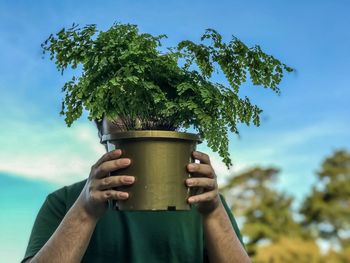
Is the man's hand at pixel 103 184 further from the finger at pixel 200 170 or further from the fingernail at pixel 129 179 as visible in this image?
the finger at pixel 200 170

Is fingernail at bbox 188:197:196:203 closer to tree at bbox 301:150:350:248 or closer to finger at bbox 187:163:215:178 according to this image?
finger at bbox 187:163:215:178

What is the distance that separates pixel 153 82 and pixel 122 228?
657 millimetres

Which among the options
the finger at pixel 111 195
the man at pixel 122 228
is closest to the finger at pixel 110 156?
the man at pixel 122 228

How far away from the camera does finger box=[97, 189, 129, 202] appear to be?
1913mm

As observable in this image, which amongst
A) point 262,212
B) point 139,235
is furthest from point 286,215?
point 139,235

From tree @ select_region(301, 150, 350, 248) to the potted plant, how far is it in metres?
15.7

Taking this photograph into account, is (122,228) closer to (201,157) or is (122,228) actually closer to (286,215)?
(201,157)

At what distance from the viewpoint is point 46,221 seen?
2354 millimetres

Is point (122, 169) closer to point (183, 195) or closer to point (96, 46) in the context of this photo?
point (183, 195)

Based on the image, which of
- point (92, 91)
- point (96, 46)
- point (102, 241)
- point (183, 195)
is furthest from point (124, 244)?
point (96, 46)

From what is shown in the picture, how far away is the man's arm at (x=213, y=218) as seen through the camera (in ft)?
6.57

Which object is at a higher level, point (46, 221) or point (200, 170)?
point (200, 170)

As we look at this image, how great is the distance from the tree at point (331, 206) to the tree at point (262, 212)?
714mm

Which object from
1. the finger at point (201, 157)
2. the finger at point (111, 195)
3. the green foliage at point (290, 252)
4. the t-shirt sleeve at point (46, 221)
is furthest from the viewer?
the green foliage at point (290, 252)
